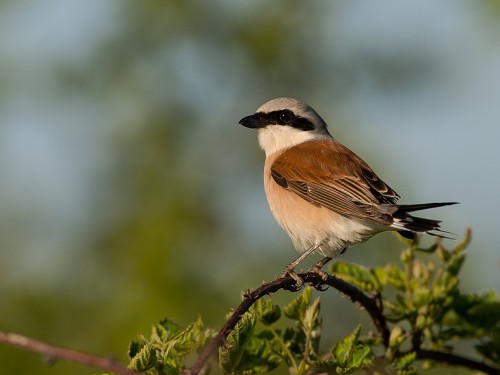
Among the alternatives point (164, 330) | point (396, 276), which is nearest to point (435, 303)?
point (396, 276)

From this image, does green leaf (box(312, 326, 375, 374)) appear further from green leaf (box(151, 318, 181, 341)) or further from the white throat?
the white throat

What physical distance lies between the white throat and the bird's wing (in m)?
0.17

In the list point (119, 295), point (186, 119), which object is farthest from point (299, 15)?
point (119, 295)

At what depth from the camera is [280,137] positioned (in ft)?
16.7

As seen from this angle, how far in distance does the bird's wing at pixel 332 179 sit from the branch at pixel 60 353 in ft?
8.15

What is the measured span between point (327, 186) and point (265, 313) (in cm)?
211

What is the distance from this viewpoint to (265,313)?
7.64ft

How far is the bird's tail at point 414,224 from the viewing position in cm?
302

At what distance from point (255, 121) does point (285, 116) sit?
19 centimetres

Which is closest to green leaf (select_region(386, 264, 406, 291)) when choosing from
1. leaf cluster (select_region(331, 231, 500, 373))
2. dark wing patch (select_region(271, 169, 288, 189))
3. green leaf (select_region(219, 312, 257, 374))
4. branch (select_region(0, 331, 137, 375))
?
leaf cluster (select_region(331, 231, 500, 373))

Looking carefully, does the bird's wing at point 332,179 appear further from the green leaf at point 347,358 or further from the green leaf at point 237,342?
the green leaf at point 237,342


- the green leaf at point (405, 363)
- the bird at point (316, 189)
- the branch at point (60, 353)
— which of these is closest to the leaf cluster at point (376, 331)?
the green leaf at point (405, 363)

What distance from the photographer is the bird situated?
13.1ft

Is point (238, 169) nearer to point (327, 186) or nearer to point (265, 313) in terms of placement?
point (327, 186)
